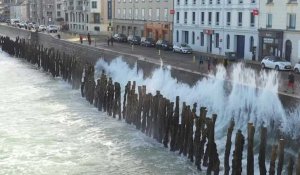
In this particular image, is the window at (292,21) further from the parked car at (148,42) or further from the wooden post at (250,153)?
the wooden post at (250,153)

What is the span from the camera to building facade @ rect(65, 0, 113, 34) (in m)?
115

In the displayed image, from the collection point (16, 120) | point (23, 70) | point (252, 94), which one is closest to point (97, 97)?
point (16, 120)

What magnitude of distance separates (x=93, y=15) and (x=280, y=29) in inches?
2692

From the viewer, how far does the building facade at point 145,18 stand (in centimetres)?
8388

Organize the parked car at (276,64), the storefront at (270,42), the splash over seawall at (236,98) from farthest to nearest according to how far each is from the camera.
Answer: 1. the storefront at (270,42)
2. the parked car at (276,64)
3. the splash over seawall at (236,98)

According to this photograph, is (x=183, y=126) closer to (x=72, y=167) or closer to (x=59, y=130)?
(x=72, y=167)

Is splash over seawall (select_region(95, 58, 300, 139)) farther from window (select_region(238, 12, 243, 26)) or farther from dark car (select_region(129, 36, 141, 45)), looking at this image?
dark car (select_region(129, 36, 141, 45))

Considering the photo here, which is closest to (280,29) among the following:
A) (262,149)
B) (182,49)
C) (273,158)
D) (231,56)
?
(231,56)

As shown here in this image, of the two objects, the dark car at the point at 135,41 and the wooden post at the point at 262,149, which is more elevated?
the dark car at the point at 135,41

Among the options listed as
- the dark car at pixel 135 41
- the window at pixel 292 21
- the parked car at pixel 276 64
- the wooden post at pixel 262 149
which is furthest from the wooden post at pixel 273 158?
the dark car at pixel 135 41

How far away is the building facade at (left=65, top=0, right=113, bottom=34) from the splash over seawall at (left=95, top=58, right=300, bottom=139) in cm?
7149

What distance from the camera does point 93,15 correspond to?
11744 centimetres

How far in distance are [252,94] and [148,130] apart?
6.73 meters

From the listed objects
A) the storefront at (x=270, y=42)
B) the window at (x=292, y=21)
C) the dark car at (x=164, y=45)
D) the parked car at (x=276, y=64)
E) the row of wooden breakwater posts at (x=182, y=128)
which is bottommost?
the row of wooden breakwater posts at (x=182, y=128)
